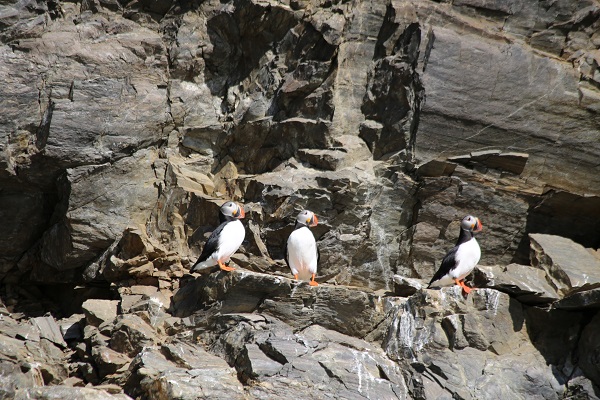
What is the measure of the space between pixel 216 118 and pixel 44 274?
406cm

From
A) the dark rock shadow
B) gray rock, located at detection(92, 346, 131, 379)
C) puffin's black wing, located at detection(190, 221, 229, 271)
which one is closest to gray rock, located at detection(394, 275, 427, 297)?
the dark rock shadow

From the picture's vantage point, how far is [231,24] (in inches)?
516

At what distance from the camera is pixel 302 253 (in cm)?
999

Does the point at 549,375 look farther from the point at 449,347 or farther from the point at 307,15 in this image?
the point at 307,15

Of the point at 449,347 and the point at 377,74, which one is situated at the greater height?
the point at 377,74

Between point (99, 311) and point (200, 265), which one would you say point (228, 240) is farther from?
point (99, 311)

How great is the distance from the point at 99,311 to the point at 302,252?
3071mm

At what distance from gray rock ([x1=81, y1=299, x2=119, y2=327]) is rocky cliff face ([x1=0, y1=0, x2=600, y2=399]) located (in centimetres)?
4

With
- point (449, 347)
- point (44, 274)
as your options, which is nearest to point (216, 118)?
point (44, 274)

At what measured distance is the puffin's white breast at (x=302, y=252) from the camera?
9.98 metres

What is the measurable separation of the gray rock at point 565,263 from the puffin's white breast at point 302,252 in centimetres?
337

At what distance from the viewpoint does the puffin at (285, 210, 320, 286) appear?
32.8ft

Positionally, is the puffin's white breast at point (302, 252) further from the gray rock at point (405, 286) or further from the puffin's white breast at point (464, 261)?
the puffin's white breast at point (464, 261)

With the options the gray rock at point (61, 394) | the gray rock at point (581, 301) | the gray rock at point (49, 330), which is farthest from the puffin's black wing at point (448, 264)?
the gray rock at point (49, 330)
